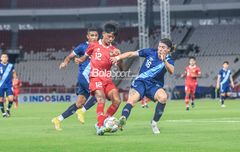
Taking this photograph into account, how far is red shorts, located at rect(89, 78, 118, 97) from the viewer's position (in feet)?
45.5

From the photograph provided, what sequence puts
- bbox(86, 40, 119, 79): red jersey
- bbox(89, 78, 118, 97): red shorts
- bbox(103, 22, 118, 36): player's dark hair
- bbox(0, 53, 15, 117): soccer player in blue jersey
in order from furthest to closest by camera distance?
bbox(0, 53, 15, 117): soccer player in blue jersey
bbox(86, 40, 119, 79): red jersey
bbox(89, 78, 118, 97): red shorts
bbox(103, 22, 118, 36): player's dark hair

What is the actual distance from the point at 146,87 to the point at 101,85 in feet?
3.51

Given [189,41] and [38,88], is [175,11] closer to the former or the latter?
[189,41]

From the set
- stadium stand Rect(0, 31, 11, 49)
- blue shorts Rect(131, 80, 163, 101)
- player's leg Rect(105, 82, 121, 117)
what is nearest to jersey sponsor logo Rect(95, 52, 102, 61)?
player's leg Rect(105, 82, 121, 117)

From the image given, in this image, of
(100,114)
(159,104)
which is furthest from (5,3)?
(100,114)

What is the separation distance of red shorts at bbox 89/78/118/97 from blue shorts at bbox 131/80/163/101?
0.62 m

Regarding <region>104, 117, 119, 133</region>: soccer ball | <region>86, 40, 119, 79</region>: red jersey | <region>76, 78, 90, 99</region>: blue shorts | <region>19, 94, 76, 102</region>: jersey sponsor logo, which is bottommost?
<region>19, 94, 76, 102</region>: jersey sponsor logo

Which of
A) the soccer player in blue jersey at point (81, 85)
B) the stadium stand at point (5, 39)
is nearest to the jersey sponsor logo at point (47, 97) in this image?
the stadium stand at point (5, 39)

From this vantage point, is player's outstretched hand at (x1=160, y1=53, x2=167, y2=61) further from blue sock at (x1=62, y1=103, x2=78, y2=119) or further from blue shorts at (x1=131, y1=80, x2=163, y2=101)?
blue sock at (x1=62, y1=103, x2=78, y2=119)

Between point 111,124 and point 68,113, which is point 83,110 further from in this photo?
point 111,124

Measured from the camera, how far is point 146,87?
14383mm

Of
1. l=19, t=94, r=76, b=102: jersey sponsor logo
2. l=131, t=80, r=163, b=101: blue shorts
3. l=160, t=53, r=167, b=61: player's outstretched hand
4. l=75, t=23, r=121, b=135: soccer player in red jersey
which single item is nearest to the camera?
l=160, t=53, r=167, b=61: player's outstretched hand

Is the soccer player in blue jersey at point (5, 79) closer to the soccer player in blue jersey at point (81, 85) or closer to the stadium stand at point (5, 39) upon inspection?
the soccer player in blue jersey at point (81, 85)

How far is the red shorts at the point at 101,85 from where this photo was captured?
45.5ft
